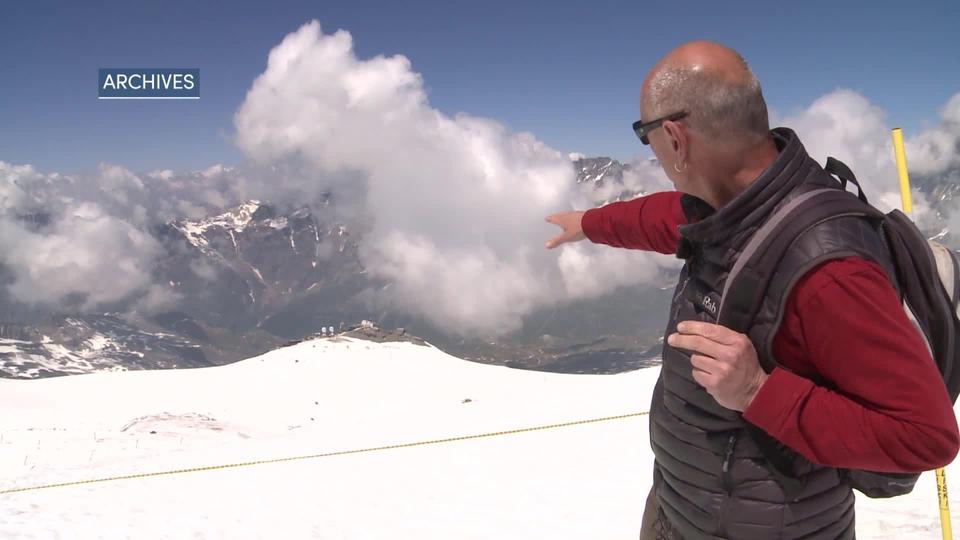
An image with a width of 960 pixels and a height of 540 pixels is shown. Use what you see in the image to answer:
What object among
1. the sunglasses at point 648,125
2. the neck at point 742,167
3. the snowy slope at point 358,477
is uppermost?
the sunglasses at point 648,125

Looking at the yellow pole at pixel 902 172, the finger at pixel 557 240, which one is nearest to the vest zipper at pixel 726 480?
the finger at pixel 557 240

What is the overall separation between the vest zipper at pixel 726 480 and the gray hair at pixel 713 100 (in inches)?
46.6

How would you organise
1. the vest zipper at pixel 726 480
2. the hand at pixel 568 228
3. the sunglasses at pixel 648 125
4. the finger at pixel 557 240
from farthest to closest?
A: the finger at pixel 557 240, the hand at pixel 568 228, the vest zipper at pixel 726 480, the sunglasses at pixel 648 125

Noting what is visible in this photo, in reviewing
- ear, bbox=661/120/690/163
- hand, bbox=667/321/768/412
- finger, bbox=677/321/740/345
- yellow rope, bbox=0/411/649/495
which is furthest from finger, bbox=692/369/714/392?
yellow rope, bbox=0/411/649/495

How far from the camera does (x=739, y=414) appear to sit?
233 centimetres

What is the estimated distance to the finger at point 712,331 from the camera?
79.5 inches

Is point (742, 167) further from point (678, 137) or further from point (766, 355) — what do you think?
point (766, 355)

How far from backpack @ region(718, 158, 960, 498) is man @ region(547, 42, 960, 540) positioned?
5 cm

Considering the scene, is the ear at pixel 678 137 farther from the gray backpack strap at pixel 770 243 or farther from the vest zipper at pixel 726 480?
the vest zipper at pixel 726 480

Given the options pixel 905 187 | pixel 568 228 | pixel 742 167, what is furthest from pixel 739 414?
pixel 905 187

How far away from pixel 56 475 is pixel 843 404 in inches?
495

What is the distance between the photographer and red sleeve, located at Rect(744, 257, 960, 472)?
1.82 metres

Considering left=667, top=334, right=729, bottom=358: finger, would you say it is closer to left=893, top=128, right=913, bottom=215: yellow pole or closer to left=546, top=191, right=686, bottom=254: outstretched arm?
left=546, top=191, right=686, bottom=254: outstretched arm

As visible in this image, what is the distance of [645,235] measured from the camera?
3863 millimetres
